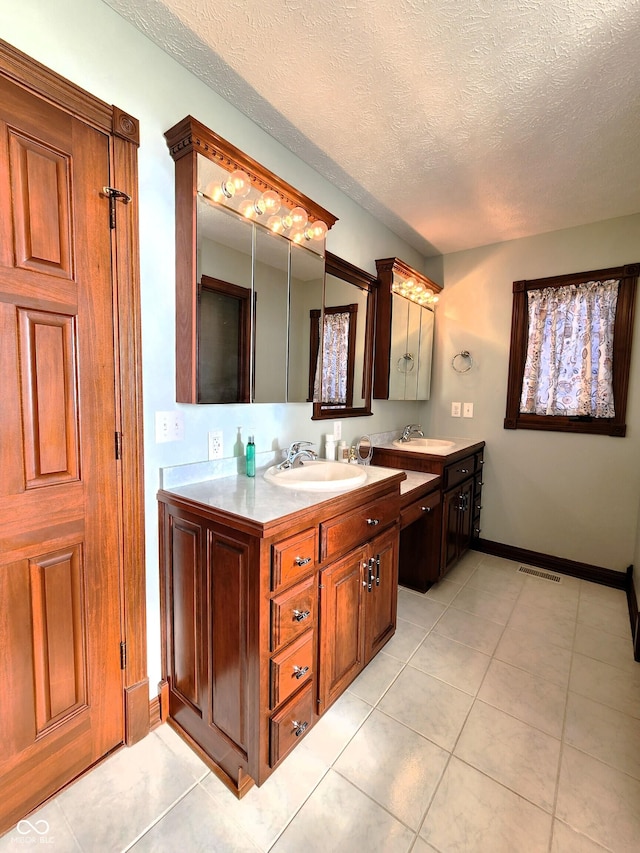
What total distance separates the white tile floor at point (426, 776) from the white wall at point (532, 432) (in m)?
0.96

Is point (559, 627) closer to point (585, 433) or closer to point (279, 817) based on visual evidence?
point (585, 433)

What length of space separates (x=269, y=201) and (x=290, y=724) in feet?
6.57

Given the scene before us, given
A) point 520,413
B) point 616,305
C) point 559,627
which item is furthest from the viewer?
point 520,413

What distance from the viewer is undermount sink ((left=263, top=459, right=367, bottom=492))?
1437mm

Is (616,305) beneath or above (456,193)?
beneath

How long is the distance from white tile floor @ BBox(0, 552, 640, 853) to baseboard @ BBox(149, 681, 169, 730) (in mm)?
50

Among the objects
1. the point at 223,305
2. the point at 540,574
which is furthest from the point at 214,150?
the point at 540,574

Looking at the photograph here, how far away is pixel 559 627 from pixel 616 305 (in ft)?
6.86

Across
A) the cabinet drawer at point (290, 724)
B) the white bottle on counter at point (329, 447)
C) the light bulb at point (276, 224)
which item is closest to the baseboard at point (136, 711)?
the cabinet drawer at point (290, 724)

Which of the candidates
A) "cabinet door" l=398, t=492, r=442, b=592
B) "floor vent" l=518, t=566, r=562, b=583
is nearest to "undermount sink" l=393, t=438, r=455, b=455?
"cabinet door" l=398, t=492, r=442, b=592

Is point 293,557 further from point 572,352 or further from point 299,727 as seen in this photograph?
point 572,352

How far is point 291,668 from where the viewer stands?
4.07ft

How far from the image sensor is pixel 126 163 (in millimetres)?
1252

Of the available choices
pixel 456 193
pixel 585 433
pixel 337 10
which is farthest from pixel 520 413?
pixel 337 10
